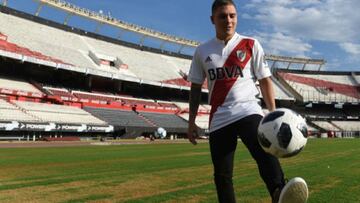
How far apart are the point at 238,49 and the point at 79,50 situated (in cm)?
5894

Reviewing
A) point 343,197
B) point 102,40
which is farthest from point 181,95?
point 343,197

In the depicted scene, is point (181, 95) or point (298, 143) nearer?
point (298, 143)

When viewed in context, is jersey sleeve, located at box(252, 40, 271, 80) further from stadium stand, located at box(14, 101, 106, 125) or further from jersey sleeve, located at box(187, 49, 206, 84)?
stadium stand, located at box(14, 101, 106, 125)

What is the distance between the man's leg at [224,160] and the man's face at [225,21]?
103 cm

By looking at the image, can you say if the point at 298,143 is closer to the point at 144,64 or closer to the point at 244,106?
the point at 244,106

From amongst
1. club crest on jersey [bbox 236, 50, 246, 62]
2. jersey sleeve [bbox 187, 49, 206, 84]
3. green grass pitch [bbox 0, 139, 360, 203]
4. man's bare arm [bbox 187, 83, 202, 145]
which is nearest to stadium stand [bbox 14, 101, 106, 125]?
green grass pitch [bbox 0, 139, 360, 203]

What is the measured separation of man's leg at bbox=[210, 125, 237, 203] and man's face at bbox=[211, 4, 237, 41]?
103 cm

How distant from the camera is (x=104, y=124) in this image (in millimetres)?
48875

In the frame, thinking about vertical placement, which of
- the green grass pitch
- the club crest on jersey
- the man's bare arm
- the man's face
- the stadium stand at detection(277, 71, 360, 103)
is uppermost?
the stadium stand at detection(277, 71, 360, 103)

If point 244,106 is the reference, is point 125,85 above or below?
above

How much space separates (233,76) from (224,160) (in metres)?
0.91

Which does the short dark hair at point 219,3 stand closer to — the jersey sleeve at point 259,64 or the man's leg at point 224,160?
the jersey sleeve at point 259,64

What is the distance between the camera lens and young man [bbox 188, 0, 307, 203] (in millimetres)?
4684

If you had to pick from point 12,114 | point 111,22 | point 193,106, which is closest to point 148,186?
point 193,106
